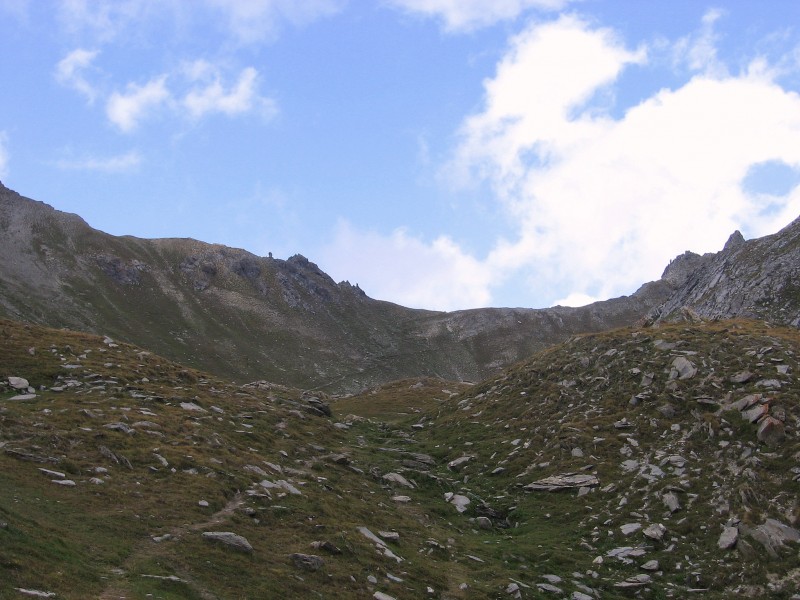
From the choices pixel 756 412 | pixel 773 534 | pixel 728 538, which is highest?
pixel 756 412

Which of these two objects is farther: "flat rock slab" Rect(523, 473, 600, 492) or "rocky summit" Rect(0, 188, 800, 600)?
"flat rock slab" Rect(523, 473, 600, 492)

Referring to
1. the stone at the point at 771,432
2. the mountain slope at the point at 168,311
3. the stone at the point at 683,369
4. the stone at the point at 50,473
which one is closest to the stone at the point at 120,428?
the stone at the point at 50,473

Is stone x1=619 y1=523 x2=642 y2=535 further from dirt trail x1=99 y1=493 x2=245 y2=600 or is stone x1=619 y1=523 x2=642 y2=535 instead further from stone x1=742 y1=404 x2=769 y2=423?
dirt trail x1=99 y1=493 x2=245 y2=600

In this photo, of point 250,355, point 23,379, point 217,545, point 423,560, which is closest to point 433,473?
point 423,560

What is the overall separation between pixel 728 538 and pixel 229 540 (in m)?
19.7

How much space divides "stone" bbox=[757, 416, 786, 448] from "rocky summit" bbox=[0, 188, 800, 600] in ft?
0.24

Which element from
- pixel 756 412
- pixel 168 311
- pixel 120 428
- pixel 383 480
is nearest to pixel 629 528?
pixel 756 412

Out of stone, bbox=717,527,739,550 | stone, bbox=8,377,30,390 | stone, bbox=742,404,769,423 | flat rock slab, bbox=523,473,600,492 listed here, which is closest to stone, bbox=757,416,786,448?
stone, bbox=742,404,769,423

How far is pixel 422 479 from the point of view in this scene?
123ft

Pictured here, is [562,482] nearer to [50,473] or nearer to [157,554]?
[157,554]

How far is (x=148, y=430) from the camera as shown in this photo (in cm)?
3209

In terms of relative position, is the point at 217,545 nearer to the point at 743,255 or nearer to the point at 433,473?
the point at 433,473

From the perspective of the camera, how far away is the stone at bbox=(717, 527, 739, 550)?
964 inches

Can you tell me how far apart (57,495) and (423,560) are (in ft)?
46.6
